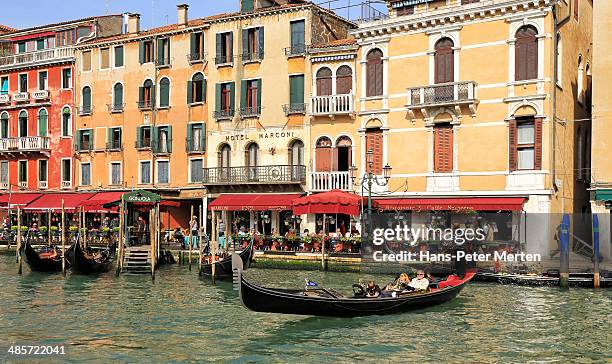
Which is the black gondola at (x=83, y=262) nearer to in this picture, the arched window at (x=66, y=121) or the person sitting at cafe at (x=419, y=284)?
the arched window at (x=66, y=121)

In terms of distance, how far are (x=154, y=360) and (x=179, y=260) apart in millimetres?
14977

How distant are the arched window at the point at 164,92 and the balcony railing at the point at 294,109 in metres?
5.98

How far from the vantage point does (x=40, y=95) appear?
34.7 meters

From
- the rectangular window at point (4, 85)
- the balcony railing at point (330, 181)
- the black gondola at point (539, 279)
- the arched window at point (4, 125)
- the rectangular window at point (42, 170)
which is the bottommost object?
the black gondola at point (539, 279)

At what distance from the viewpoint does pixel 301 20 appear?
1107 inches

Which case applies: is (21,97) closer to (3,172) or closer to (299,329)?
(3,172)

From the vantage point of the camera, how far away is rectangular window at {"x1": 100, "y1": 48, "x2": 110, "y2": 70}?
3312cm

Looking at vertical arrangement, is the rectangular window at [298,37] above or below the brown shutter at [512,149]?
above

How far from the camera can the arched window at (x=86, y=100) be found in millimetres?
33719

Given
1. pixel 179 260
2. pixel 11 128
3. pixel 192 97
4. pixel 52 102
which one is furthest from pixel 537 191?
pixel 11 128

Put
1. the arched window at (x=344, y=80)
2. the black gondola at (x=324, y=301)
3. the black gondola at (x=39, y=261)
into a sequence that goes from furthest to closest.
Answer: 1. the arched window at (x=344, y=80)
2. the black gondola at (x=39, y=261)
3. the black gondola at (x=324, y=301)

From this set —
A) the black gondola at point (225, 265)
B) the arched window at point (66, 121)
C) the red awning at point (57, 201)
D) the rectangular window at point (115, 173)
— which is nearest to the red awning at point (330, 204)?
the black gondola at point (225, 265)

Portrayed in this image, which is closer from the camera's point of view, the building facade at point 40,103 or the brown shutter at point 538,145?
the brown shutter at point 538,145

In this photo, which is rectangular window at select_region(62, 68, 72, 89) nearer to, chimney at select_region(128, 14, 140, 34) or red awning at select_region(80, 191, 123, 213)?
chimney at select_region(128, 14, 140, 34)
